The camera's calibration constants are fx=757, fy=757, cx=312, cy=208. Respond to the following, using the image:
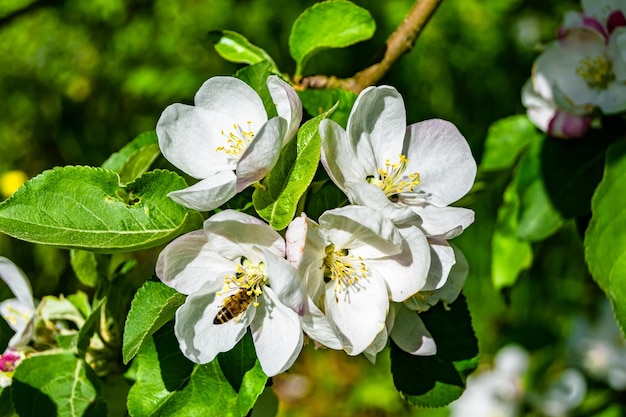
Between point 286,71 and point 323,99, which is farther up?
point 323,99

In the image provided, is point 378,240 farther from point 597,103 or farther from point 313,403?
point 313,403

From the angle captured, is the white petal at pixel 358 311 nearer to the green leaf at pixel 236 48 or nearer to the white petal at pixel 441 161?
the white petal at pixel 441 161

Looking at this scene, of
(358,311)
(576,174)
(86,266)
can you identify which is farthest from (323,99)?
(576,174)

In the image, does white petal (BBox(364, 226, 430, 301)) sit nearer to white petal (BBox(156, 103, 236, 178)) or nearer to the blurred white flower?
white petal (BBox(156, 103, 236, 178))

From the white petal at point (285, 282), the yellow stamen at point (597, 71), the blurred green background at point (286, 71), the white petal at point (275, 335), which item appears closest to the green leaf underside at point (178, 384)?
the white petal at point (275, 335)

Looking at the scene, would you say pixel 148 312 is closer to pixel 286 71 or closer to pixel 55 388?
pixel 55 388

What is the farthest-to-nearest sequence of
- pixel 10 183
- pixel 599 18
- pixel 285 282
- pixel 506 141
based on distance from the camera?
pixel 10 183 < pixel 506 141 < pixel 599 18 < pixel 285 282

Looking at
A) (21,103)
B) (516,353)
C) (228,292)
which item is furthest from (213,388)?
(21,103)

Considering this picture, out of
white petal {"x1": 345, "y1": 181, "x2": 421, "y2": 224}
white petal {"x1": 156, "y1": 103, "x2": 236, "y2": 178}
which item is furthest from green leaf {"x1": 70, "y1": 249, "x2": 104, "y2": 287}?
white petal {"x1": 345, "y1": 181, "x2": 421, "y2": 224}
